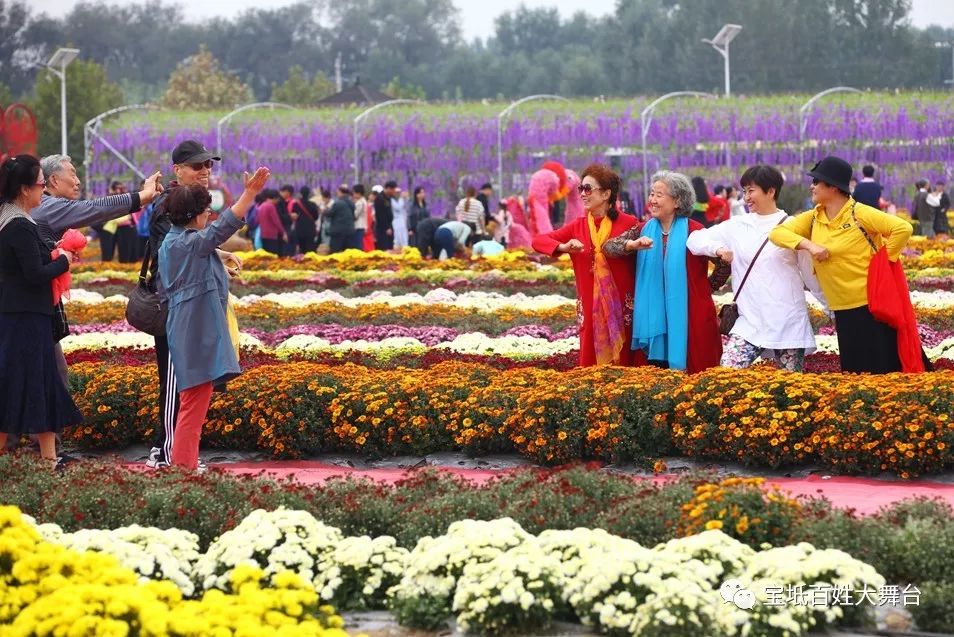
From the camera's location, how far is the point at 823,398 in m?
8.37

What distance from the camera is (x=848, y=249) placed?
9.24 meters

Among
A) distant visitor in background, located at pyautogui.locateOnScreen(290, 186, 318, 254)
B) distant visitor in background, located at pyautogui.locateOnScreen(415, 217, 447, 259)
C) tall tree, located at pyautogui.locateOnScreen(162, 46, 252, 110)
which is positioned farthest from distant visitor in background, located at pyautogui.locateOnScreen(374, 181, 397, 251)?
tall tree, located at pyautogui.locateOnScreen(162, 46, 252, 110)

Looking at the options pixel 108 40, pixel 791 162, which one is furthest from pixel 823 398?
pixel 108 40

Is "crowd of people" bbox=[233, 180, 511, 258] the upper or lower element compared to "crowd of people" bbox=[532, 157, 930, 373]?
lower

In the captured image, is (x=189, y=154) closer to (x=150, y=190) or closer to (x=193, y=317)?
(x=150, y=190)

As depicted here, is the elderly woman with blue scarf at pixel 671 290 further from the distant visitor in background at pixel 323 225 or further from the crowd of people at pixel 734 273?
the distant visitor in background at pixel 323 225

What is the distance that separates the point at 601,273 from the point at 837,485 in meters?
2.41

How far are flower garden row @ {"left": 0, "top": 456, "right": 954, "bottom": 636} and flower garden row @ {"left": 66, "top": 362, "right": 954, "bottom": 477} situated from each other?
1680mm

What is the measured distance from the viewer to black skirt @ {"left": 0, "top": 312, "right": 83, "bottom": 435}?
845 cm

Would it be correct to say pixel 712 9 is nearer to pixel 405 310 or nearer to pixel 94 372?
pixel 405 310

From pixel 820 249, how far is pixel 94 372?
169 inches

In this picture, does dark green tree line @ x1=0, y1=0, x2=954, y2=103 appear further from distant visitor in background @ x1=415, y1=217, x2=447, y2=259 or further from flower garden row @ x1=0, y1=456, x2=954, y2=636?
flower garden row @ x1=0, y1=456, x2=954, y2=636

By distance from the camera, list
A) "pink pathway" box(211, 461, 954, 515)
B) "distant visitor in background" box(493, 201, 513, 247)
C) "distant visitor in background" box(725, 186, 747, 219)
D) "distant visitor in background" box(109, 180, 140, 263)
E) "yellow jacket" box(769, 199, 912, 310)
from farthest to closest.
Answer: "distant visitor in background" box(109, 180, 140, 263) → "distant visitor in background" box(493, 201, 513, 247) → "distant visitor in background" box(725, 186, 747, 219) → "yellow jacket" box(769, 199, 912, 310) → "pink pathway" box(211, 461, 954, 515)

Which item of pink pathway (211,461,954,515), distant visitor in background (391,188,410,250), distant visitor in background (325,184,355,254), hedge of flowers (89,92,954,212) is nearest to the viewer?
pink pathway (211,461,954,515)
